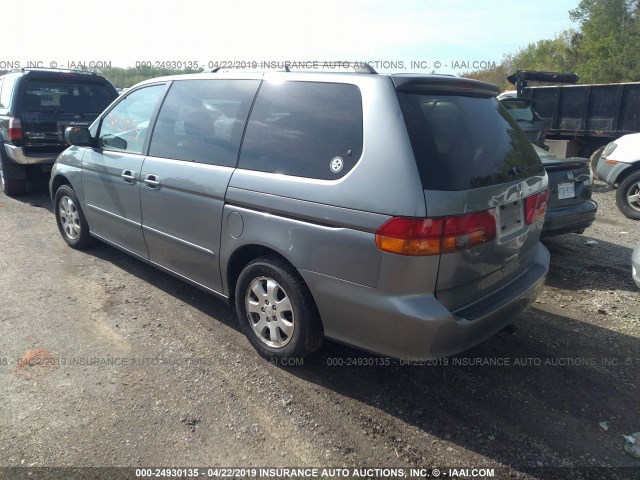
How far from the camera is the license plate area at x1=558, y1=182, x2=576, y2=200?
500 cm

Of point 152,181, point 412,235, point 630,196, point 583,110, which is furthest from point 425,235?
point 583,110

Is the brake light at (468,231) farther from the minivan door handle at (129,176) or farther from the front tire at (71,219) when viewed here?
the front tire at (71,219)

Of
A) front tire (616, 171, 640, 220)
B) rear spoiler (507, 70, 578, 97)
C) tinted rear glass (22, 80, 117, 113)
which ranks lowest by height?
front tire (616, 171, 640, 220)

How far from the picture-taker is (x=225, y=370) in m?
3.23

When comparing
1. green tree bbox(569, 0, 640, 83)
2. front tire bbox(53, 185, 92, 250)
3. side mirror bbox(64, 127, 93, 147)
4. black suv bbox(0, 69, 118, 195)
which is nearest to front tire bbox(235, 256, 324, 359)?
side mirror bbox(64, 127, 93, 147)

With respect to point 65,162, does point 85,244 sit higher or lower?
lower

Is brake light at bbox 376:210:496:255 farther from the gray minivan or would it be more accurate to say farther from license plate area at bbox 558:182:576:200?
license plate area at bbox 558:182:576:200

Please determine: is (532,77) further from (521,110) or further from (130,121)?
(130,121)

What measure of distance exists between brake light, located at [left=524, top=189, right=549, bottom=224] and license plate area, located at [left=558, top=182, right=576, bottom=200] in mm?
1838

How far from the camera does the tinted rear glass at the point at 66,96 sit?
7.56 metres

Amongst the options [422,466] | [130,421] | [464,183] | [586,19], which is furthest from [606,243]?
[586,19]

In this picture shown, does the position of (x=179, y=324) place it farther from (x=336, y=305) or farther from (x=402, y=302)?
(x=402, y=302)

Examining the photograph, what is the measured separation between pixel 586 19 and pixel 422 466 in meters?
39.1

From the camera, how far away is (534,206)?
320 centimetres
